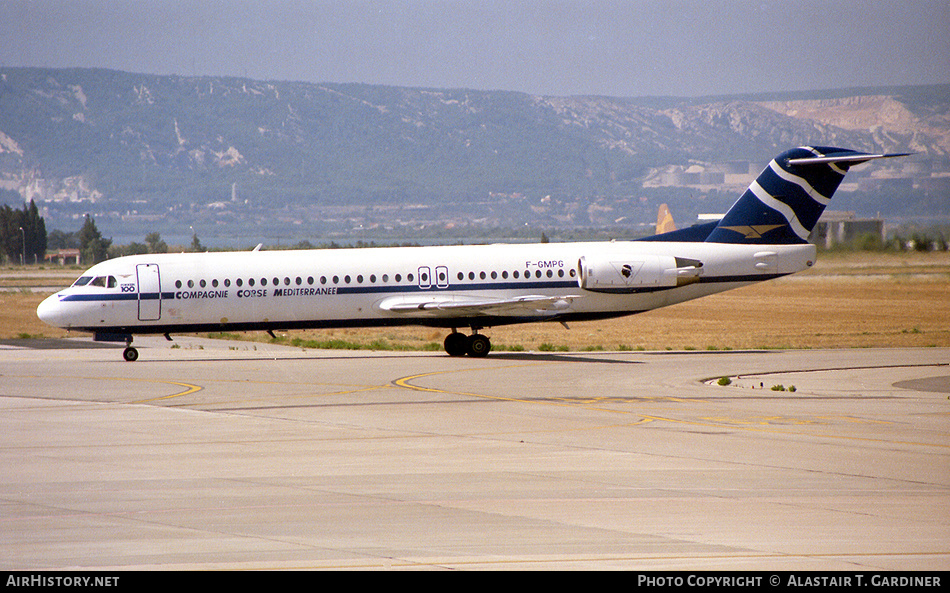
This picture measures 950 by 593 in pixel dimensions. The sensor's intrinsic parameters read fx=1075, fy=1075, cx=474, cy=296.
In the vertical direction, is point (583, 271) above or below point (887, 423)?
above

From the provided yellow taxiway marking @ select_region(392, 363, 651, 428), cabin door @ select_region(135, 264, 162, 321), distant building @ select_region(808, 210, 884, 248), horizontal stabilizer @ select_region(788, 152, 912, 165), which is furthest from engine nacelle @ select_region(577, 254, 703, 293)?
distant building @ select_region(808, 210, 884, 248)

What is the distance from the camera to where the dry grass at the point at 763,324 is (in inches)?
1602

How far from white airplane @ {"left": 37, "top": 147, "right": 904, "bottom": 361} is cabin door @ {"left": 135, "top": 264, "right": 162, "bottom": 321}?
3cm

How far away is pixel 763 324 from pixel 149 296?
2842 cm

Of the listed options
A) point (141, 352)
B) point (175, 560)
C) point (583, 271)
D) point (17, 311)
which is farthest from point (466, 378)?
point (17, 311)

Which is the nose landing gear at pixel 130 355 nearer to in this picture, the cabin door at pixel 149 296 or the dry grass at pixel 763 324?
the cabin door at pixel 149 296

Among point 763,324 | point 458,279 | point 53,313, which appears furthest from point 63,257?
point 458,279

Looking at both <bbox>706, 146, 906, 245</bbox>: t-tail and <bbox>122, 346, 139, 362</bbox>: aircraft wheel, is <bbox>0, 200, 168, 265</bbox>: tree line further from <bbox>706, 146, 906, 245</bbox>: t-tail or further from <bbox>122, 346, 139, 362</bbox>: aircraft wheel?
<bbox>706, 146, 906, 245</bbox>: t-tail

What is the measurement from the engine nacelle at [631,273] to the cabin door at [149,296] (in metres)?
13.1

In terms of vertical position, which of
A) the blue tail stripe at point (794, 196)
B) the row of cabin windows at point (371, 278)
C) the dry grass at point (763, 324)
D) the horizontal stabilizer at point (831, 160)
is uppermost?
the horizontal stabilizer at point (831, 160)

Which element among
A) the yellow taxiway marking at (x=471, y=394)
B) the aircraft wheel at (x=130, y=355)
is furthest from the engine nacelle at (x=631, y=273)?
the aircraft wheel at (x=130, y=355)
